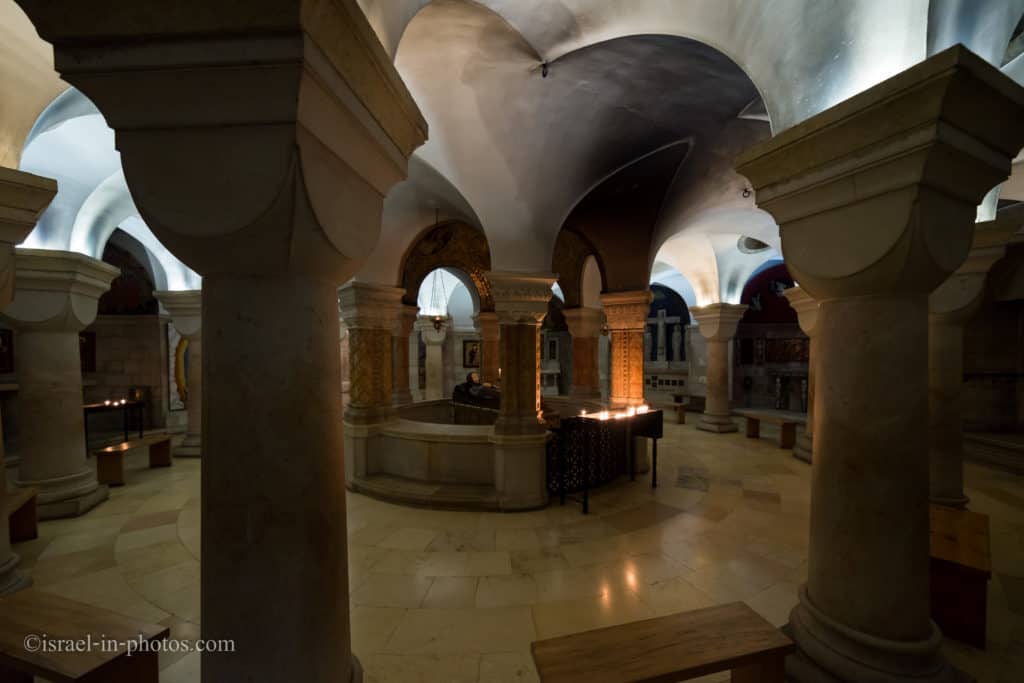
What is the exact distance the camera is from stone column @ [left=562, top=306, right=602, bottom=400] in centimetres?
841

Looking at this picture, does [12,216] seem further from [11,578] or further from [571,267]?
[571,267]

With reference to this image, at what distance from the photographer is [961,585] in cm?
251

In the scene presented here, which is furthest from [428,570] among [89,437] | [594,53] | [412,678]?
[89,437]

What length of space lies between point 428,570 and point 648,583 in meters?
1.83

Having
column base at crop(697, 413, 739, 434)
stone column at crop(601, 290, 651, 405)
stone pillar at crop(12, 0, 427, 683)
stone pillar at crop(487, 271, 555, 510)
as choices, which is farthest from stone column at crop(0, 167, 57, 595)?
column base at crop(697, 413, 739, 434)

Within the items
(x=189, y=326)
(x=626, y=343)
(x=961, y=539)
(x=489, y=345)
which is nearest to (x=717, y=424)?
(x=626, y=343)

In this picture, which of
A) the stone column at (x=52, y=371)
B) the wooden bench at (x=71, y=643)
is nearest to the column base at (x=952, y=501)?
the wooden bench at (x=71, y=643)

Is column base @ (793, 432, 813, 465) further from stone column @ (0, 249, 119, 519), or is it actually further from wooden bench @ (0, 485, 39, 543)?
stone column @ (0, 249, 119, 519)

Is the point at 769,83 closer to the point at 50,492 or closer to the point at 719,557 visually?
the point at 719,557

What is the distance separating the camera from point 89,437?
9.38m

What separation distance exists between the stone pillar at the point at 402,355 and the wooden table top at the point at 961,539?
301 inches

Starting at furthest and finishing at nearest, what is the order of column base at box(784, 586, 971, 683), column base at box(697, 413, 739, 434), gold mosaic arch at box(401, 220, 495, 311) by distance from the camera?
column base at box(697, 413, 739, 434), gold mosaic arch at box(401, 220, 495, 311), column base at box(784, 586, 971, 683)

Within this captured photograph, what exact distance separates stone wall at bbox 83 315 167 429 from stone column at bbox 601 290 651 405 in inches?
443

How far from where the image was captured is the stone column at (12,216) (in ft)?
8.71
